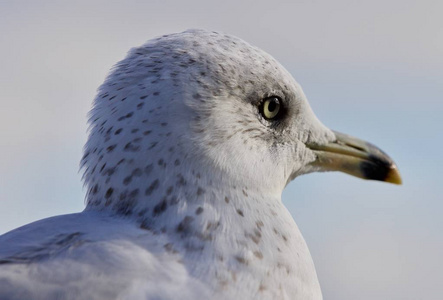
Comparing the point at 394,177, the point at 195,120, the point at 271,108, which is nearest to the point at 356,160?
the point at 394,177

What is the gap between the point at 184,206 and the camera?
4.16 meters

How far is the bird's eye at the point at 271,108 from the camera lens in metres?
4.78

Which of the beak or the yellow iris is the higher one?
the yellow iris

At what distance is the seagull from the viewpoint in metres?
3.81

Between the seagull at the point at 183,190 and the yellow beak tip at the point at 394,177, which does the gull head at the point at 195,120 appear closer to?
the seagull at the point at 183,190

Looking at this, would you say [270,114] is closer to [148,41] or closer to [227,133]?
[227,133]

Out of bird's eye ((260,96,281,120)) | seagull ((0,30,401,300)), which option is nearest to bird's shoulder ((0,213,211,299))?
seagull ((0,30,401,300))

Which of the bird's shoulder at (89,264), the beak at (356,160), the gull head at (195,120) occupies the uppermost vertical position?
the gull head at (195,120)

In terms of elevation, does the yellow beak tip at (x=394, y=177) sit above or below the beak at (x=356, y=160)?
below

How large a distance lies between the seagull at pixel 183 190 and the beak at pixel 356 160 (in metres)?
0.23

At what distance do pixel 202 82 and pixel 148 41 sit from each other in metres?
0.44

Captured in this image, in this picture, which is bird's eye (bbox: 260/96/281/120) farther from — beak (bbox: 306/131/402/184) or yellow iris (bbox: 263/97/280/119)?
beak (bbox: 306/131/402/184)

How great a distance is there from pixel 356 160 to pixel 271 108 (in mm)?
730

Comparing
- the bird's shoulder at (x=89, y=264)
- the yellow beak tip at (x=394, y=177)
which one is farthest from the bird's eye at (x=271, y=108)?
the bird's shoulder at (x=89, y=264)
